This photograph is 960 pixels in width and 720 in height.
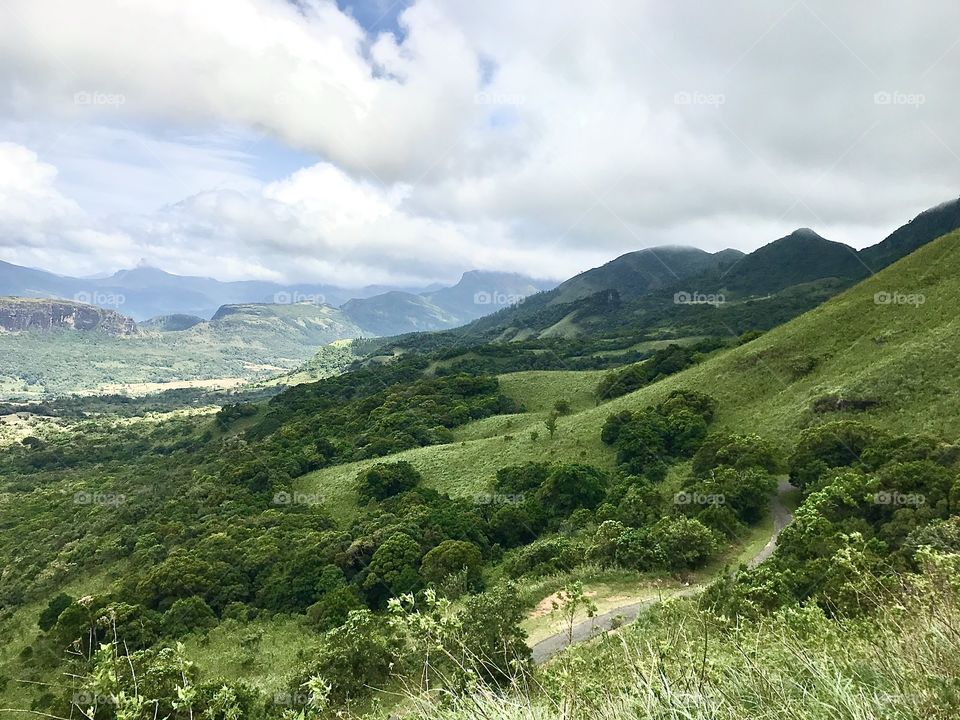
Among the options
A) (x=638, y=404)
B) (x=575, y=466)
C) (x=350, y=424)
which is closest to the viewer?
(x=575, y=466)

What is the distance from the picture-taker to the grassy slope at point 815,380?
42281 mm

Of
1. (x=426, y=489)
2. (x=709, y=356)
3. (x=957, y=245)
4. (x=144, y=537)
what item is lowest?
(x=144, y=537)

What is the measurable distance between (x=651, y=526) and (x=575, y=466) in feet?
49.6

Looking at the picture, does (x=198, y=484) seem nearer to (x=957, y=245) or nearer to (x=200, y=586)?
Result: (x=200, y=586)

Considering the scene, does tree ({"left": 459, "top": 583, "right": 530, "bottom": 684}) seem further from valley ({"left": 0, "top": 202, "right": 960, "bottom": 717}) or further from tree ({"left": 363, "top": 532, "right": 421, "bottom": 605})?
tree ({"left": 363, "top": 532, "right": 421, "bottom": 605})

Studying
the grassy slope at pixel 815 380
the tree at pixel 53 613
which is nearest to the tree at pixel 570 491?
the grassy slope at pixel 815 380

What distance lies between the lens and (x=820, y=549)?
21.4 metres

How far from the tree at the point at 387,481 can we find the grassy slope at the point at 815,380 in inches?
86.8

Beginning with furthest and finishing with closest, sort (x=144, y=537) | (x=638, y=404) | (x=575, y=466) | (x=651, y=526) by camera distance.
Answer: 1. (x=638, y=404)
2. (x=144, y=537)
3. (x=575, y=466)
4. (x=651, y=526)

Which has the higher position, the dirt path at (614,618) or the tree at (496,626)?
the tree at (496,626)

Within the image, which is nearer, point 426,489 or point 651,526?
point 651,526

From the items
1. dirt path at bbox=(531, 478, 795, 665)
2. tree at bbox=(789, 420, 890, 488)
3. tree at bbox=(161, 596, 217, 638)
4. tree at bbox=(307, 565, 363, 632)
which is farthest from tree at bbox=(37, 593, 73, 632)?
tree at bbox=(789, 420, 890, 488)

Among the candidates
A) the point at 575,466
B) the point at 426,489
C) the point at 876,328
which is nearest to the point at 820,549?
the point at 575,466

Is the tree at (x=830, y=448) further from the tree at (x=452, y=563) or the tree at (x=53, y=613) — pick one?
the tree at (x=53, y=613)
